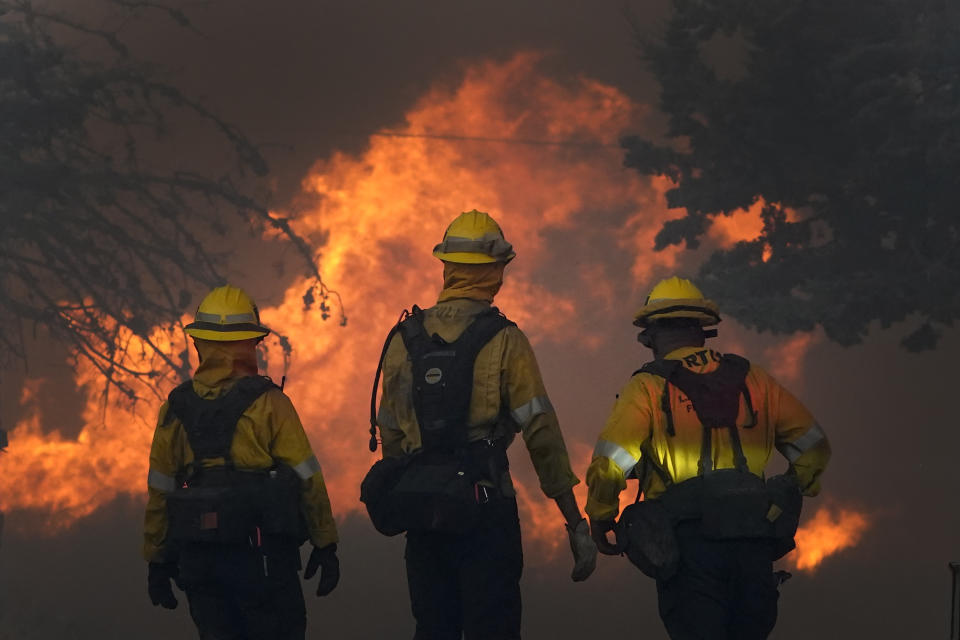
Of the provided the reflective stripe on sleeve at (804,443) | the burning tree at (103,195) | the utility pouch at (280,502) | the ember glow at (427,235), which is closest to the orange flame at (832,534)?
the ember glow at (427,235)

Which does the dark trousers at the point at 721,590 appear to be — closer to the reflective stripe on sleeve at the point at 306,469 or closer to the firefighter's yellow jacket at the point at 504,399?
the firefighter's yellow jacket at the point at 504,399

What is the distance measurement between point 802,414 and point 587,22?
6922mm

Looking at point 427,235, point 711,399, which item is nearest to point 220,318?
point 711,399

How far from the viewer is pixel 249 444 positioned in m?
4.64

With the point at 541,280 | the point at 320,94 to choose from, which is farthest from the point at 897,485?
the point at 320,94

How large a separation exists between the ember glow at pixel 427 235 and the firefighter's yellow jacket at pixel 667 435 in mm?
6424

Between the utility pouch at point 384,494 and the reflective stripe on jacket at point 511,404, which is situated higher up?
the reflective stripe on jacket at point 511,404

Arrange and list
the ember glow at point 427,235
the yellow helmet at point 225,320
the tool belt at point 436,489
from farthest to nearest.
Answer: the ember glow at point 427,235
the yellow helmet at point 225,320
the tool belt at point 436,489

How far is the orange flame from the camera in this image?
10.6m

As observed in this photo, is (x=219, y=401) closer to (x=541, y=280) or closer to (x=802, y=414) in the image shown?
(x=802, y=414)

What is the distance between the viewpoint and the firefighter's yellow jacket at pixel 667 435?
4.09 metres

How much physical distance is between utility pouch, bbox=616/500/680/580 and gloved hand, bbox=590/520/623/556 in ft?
0.19

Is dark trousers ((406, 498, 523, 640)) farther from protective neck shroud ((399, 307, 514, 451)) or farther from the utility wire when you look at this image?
the utility wire

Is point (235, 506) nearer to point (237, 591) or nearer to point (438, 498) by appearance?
point (237, 591)
